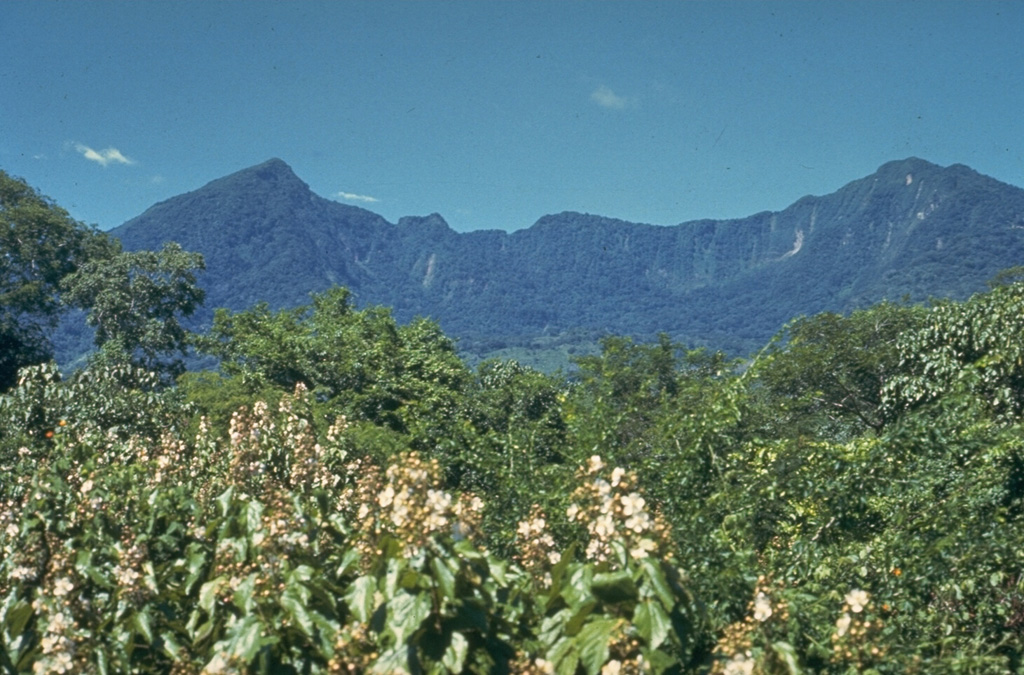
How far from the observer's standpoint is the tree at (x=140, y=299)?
3117cm

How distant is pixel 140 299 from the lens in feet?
104

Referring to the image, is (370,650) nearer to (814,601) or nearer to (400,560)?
(400,560)

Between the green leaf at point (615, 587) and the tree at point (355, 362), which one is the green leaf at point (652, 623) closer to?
the green leaf at point (615, 587)

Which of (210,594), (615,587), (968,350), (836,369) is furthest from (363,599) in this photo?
(836,369)

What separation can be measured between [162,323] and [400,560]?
3113cm

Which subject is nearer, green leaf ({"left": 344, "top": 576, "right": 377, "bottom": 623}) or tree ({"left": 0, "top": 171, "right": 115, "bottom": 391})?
green leaf ({"left": 344, "top": 576, "right": 377, "bottom": 623})

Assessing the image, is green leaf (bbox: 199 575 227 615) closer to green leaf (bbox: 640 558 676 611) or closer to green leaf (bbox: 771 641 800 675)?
green leaf (bbox: 640 558 676 611)

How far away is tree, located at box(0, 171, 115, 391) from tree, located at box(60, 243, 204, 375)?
1.42m

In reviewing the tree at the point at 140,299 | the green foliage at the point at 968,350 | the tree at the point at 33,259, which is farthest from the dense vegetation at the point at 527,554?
the tree at the point at 33,259

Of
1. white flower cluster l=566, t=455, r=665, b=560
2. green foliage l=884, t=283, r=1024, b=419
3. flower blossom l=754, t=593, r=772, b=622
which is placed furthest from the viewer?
green foliage l=884, t=283, r=1024, b=419

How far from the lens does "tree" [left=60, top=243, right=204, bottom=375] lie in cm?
3117

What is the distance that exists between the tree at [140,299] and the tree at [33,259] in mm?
1415

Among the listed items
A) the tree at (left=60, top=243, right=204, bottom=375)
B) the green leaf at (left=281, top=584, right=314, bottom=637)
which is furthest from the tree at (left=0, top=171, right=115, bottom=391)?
the green leaf at (left=281, top=584, right=314, bottom=637)

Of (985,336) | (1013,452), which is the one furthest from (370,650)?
(985,336)
